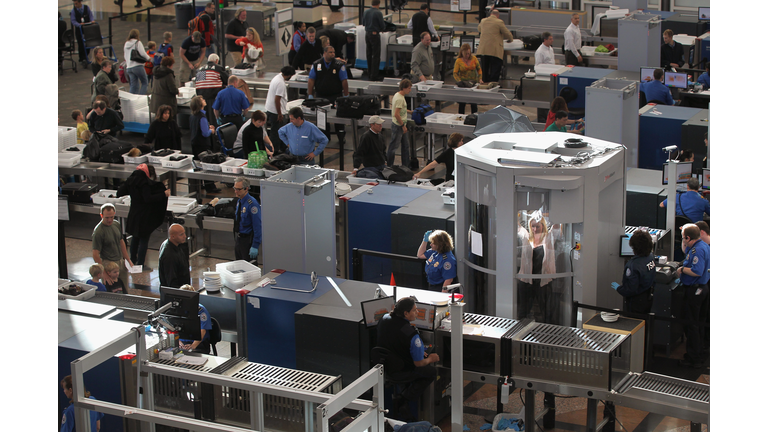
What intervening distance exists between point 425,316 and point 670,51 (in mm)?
9501

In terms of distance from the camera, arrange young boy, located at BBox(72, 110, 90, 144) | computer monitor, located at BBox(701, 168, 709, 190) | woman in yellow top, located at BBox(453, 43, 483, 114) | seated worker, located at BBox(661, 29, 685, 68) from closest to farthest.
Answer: computer monitor, located at BBox(701, 168, 709, 190)
young boy, located at BBox(72, 110, 90, 144)
seated worker, located at BBox(661, 29, 685, 68)
woman in yellow top, located at BBox(453, 43, 483, 114)

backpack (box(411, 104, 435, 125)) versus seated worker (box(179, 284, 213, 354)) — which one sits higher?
backpack (box(411, 104, 435, 125))

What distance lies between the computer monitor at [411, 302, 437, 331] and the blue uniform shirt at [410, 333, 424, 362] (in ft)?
0.68

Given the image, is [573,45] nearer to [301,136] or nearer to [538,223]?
[301,136]

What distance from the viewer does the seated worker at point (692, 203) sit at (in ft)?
30.1

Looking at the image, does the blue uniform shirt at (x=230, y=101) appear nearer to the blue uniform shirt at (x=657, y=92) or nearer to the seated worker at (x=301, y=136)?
the seated worker at (x=301, y=136)

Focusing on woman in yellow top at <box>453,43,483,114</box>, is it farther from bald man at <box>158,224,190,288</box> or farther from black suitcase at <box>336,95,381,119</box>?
bald man at <box>158,224,190,288</box>

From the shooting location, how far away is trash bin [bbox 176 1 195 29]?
75.3ft

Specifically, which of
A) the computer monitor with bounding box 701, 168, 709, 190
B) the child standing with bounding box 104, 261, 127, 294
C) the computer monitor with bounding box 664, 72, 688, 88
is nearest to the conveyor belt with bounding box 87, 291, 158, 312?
the child standing with bounding box 104, 261, 127, 294

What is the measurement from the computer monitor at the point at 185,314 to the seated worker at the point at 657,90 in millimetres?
7943

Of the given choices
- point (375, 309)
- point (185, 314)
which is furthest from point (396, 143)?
point (185, 314)

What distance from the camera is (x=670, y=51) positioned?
583 inches

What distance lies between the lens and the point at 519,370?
6.83 m

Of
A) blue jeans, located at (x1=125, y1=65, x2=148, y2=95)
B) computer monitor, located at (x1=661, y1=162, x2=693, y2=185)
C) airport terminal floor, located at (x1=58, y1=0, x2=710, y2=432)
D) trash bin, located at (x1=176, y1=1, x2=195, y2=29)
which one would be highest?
trash bin, located at (x1=176, y1=1, x2=195, y2=29)
